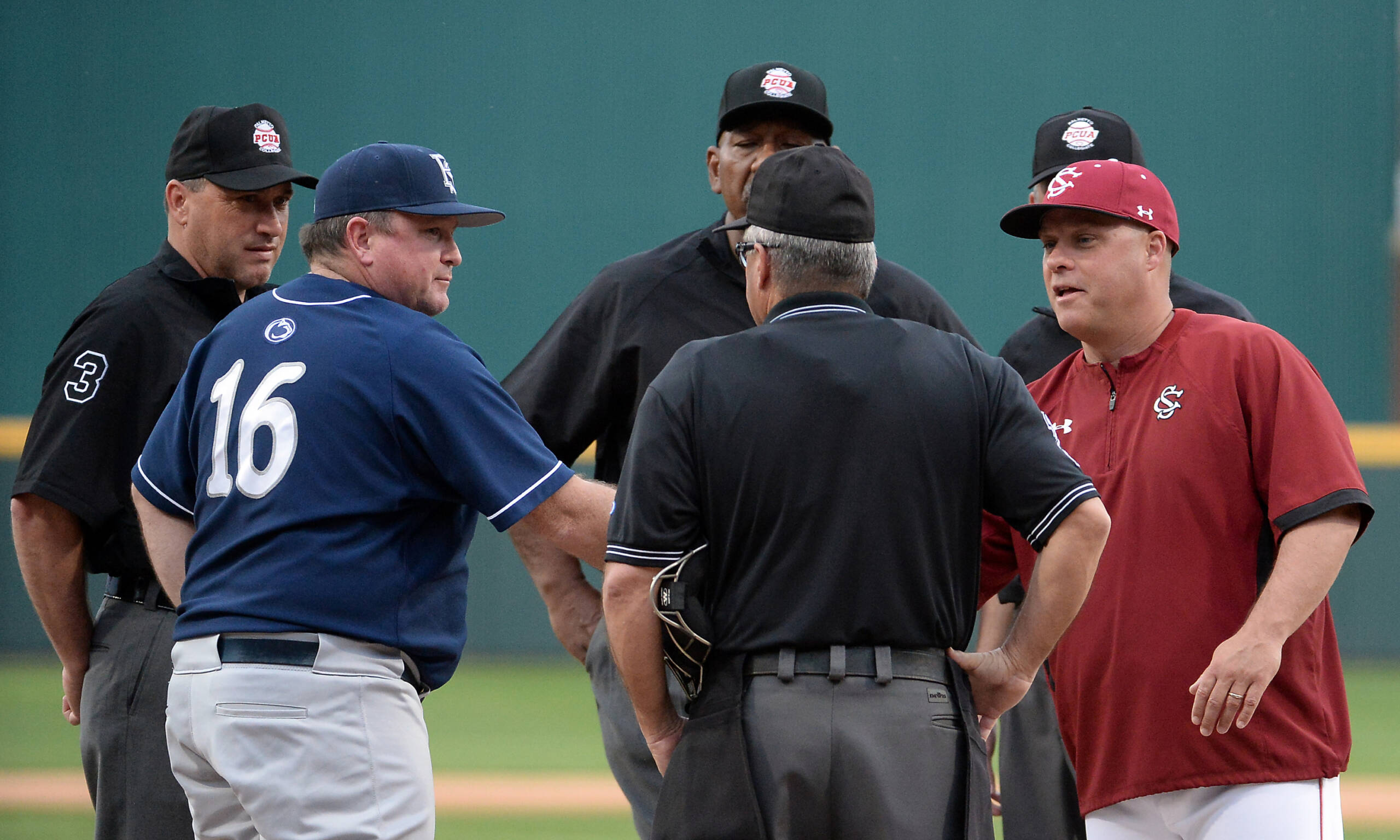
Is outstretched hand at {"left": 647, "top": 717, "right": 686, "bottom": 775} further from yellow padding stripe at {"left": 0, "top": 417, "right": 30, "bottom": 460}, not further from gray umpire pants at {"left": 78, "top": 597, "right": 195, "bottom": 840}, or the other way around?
yellow padding stripe at {"left": 0, "top": 417, "right": 30, "bottom": 460}

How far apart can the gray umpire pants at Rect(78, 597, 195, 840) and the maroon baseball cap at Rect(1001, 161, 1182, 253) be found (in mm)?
2077

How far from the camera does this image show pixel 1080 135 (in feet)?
12.4

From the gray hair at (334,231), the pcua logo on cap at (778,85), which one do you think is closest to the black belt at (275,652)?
the gray hair at (334,231)

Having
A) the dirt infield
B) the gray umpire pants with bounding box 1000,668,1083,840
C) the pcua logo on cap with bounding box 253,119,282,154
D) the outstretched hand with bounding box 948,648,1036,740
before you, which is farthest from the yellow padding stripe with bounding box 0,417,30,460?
the outstretched hand with bounding box 948,648,1036,740

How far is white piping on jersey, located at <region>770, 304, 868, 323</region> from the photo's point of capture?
237 cm

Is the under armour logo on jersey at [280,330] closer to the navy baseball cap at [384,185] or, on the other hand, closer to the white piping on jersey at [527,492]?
the navy baseball cap at [384,185]

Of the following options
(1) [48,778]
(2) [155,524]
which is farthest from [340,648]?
(1) [48,778]

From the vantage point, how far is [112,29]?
38.0 ft

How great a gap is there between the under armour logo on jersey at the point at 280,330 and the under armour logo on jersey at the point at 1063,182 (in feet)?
4.91

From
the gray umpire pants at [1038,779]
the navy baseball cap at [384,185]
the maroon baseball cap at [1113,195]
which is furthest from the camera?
the gray umpire pants at [1038,779]

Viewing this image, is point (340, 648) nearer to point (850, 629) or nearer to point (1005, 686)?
point (850, 629)

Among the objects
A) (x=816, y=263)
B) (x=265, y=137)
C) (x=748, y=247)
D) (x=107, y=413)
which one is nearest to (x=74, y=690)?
(x=107, y=413)

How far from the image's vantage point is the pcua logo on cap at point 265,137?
3.50 m

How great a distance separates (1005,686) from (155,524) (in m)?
1.64
